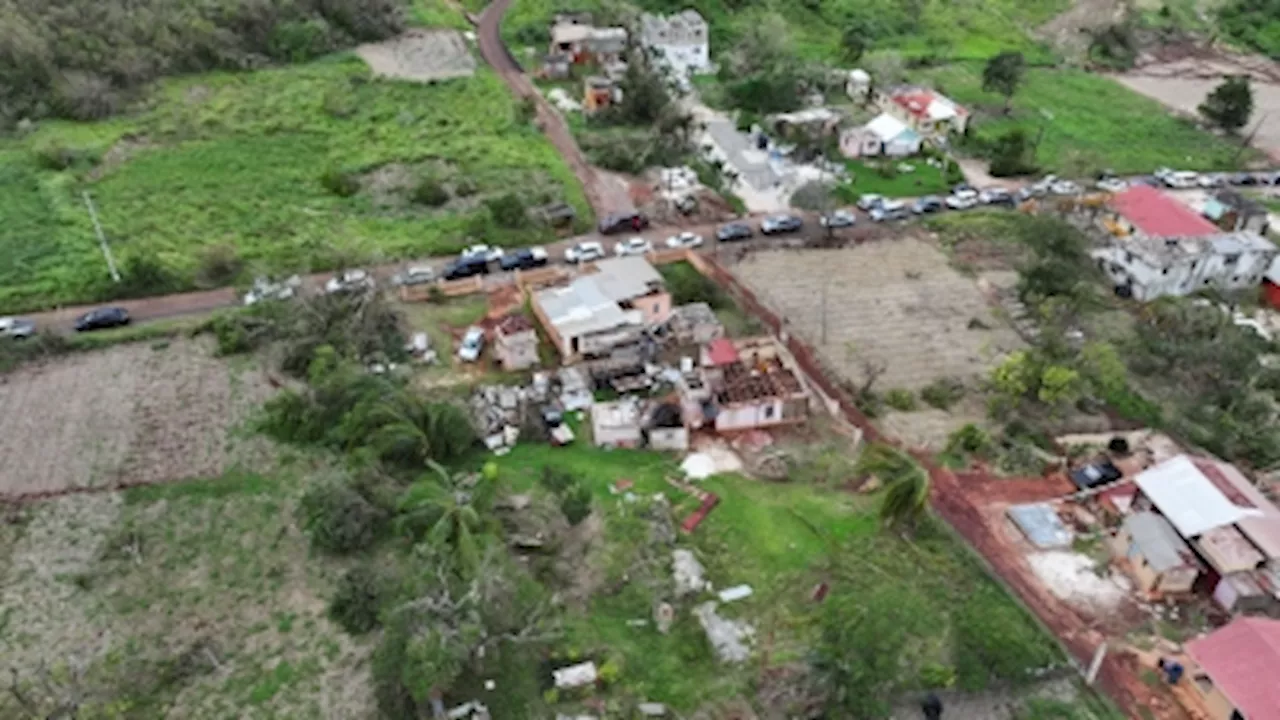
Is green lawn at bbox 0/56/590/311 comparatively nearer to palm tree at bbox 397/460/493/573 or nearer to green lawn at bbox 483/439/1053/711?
Result: green lawn at bbox 483/439/1053/711

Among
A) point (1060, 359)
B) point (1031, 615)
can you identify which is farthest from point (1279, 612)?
point (1060, 359)

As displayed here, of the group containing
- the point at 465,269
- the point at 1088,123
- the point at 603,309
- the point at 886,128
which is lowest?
the point at 465,269

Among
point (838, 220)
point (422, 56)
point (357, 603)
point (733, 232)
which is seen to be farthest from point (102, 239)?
point (838, 220)

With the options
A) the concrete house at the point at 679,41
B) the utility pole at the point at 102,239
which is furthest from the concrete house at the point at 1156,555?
the concrete house at the point at 679,41

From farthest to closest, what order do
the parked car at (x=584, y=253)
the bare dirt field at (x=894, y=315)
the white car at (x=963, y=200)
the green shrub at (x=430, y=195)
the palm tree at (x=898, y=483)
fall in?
the white car at (x=963, y=200) → the green shrub at (x=430, y=195) → the parked car at (x=584, y=253) → the bare dirt field at (x=894, y=315) → the palm tree at (x=898, y=483)

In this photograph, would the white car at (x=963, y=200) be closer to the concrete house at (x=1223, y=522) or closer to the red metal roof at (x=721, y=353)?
the red metal roof at (x=721, y=353)

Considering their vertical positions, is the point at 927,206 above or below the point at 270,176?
below

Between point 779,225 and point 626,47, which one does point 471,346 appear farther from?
point 626,47
